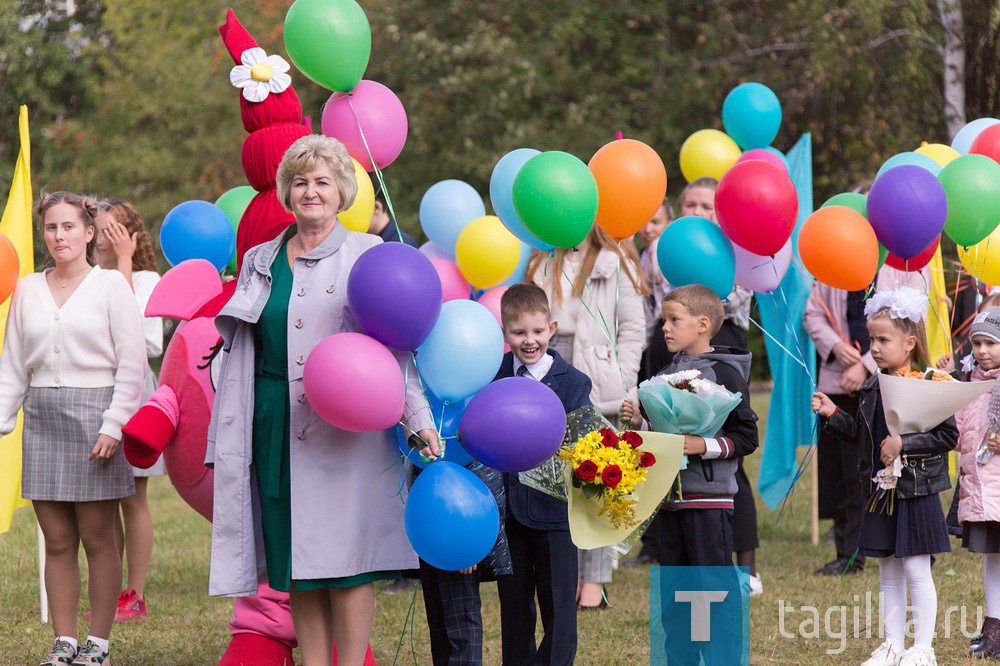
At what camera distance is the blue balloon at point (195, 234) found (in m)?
4.43

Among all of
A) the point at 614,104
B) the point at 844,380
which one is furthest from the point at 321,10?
the point at 614,104

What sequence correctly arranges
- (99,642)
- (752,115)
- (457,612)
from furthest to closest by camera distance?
1. (752,115)
2. (99,642)
3. (457,612)

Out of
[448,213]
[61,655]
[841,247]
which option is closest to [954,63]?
[448,213]

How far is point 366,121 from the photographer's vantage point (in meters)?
4.12

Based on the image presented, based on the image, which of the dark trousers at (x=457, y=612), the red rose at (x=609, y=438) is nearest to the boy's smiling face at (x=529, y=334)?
the red rose at (x=609, y=438)

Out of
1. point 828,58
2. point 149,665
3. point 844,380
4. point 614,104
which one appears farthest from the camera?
point 614,104

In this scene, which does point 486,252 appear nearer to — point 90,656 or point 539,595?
point 539,595

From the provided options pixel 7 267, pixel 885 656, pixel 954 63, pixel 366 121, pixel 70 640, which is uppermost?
pixel 954 63

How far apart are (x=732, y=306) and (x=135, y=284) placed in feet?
9.01

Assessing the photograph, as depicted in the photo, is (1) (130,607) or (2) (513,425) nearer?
(2) (513,425)

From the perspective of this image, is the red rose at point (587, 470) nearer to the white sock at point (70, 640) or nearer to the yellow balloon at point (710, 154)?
the white sock at point (70, 640)

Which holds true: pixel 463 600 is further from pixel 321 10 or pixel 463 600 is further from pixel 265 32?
pixel 265 32

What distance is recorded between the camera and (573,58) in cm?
1597

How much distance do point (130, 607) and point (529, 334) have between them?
2423mm
